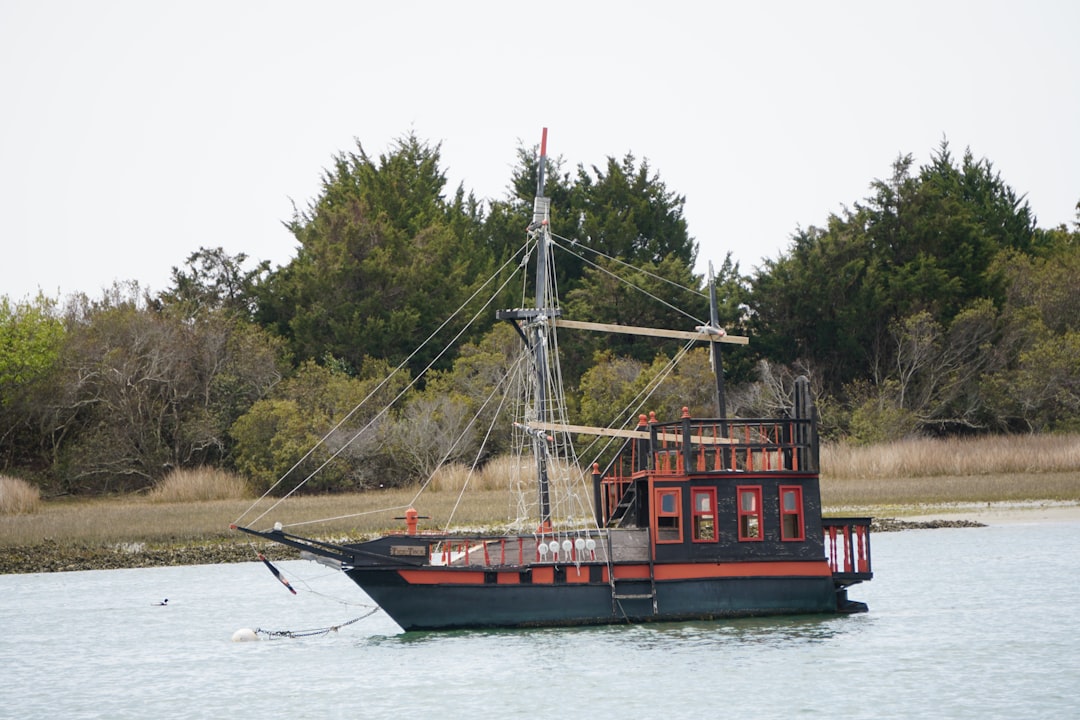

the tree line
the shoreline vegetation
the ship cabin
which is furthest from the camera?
the tree line

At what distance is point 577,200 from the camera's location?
78188mm

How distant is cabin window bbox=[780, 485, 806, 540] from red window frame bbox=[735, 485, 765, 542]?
1.45 feet

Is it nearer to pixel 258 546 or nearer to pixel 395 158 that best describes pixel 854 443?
pixel 258 546

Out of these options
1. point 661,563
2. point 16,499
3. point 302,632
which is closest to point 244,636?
point 302,632

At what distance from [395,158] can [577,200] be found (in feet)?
50.9

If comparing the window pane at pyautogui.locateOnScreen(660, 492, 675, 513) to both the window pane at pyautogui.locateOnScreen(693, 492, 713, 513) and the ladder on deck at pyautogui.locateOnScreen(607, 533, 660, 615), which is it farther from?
the ladder on deck at pyautogui.locateOnScreen(607, 533, 660, 615)

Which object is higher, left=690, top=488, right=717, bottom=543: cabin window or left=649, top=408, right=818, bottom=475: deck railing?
left=649, top=408, right=818, bottom=475: deck railing

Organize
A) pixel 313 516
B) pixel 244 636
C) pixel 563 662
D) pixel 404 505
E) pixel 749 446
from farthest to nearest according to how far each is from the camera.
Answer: pixel 404 505
pixel 313 516
pixel 244 636
pixel 749 446
pixel 563 662

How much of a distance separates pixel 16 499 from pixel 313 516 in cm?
1203

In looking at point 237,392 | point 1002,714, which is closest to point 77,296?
point 237,392

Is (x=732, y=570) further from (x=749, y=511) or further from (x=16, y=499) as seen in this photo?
(x=16, y=499)

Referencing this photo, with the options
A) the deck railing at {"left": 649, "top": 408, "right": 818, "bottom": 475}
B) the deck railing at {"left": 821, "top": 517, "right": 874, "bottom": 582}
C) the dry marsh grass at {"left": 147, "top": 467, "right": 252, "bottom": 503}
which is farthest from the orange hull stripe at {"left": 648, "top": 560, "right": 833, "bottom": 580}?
the dry marsh grass at {"left": 147, "top": 467, "right": 252, "bottom": 503}

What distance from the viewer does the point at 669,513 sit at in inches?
1049

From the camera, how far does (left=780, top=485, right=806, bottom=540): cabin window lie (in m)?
26.7
